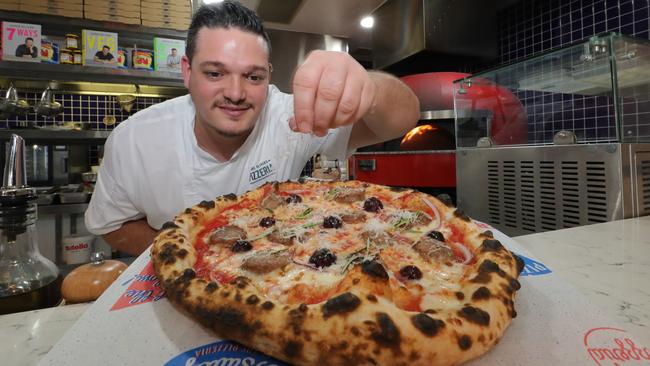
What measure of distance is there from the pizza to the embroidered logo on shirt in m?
0.52

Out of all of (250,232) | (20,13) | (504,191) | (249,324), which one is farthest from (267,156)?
(20,13)

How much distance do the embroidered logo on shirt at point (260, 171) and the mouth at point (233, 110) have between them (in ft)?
1.06

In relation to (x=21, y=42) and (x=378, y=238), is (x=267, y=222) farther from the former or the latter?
(x=21, y=42)

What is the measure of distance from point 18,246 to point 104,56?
3523mm

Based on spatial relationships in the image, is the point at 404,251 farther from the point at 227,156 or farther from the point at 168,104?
the point at 168,104

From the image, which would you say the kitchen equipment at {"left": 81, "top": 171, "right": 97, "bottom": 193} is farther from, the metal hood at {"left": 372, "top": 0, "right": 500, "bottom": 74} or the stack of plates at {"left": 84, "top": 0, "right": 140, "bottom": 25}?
the metal hood at {"left": 372, "top": 0, "right": 500, "bottom": 74}

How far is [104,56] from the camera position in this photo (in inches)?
146

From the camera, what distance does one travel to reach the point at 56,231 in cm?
357

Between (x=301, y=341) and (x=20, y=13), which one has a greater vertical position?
(x=20, y=13)

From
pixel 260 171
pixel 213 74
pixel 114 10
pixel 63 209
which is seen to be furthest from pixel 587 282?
pixel 114 10

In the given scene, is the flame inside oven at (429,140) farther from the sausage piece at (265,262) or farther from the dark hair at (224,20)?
the sausage piece at (265,262)

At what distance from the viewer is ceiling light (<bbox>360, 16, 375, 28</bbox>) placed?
508 centimetres

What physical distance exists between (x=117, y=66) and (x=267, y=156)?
2876mm

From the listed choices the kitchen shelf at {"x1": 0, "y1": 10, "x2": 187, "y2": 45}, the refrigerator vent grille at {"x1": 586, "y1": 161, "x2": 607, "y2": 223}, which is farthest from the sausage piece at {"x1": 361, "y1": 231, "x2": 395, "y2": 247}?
the kitchen shelf at {"x1": 0, "y1": 10, "x2": 187, "y2": 45}
